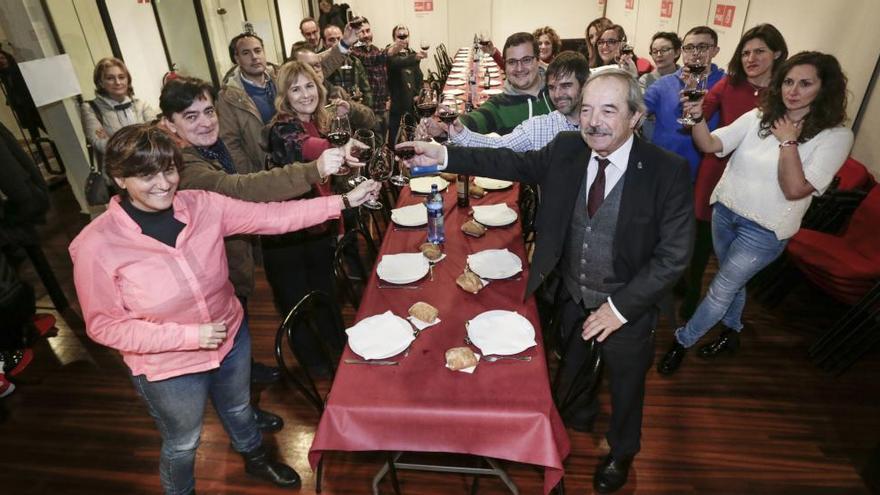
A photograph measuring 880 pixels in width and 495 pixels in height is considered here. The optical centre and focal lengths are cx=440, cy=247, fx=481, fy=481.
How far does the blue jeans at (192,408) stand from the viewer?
6.06ft

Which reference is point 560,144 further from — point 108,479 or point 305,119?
point 108,479

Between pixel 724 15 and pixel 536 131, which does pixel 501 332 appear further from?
pixel 724 15

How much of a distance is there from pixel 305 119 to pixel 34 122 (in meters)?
5.46

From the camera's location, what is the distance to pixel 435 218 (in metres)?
2.59

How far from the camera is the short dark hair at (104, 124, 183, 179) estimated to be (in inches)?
61.6

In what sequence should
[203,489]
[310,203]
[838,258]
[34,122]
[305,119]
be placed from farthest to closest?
[34,122] → [838,258] → [305,119] → [203,489] → [310,203]

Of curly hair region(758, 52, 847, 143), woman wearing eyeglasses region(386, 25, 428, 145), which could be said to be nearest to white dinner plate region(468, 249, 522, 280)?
curly hair region(758, 52, 847, 143)

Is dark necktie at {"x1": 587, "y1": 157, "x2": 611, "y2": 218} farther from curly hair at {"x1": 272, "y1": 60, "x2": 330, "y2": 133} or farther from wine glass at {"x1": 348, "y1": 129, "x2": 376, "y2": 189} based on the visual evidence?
curly hair at {"x1": 272, "y1": 60, "x2": 330, "y2": 133}

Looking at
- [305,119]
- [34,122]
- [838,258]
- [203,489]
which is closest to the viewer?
[203,489]

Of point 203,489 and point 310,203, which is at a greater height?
point 310,203

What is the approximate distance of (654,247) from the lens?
1.90 metres

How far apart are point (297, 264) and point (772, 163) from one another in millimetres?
2536

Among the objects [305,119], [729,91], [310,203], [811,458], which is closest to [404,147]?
[310,203]

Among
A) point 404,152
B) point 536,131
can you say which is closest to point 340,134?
point 404,152
